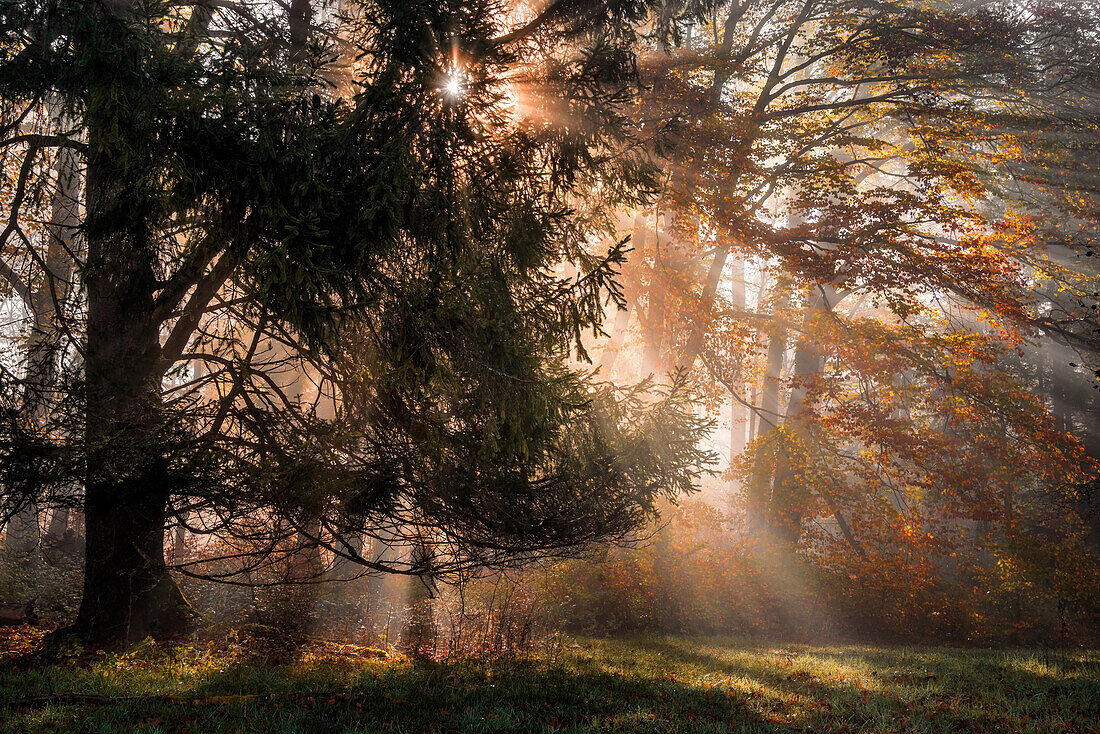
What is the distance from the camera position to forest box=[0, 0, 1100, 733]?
4.92 metres

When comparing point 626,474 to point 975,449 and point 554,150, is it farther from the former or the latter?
point 975,449

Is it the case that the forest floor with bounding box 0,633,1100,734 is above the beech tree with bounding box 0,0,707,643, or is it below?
below

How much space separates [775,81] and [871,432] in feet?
23.9

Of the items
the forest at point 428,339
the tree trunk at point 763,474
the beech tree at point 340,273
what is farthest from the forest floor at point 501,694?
the tree trunk at point 763,474

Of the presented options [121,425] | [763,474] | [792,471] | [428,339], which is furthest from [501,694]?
[792,471]

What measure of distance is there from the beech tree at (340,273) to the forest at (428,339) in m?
0.04

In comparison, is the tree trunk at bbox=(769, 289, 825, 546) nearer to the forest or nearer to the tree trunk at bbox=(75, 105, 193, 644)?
the forest

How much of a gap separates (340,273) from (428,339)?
2.67ft

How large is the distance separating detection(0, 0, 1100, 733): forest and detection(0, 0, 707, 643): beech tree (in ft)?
0.13

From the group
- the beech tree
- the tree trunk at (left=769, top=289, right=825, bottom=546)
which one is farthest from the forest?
the tree trunk at (left=769, top=289, right=825, bottom=546)

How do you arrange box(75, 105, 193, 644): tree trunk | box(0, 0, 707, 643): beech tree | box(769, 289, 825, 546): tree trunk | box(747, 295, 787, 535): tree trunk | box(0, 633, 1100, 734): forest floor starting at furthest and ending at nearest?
1. box(747, 295, 787, 535): tree trunk
2. box(769, 289, 825, 546): tree trunk
3. box(75, 105, 193, 644): tree trunk
4. box(0, 0, 707, 643): beech tree
5. box(0, 633, 1100, 734): forest floor

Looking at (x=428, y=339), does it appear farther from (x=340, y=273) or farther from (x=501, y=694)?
(x=501, y=694)

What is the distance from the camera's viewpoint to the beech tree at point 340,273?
4852 mm

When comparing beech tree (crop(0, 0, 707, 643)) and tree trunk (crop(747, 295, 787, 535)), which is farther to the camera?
tree trunk (crop(747, 295, 787, 535))
